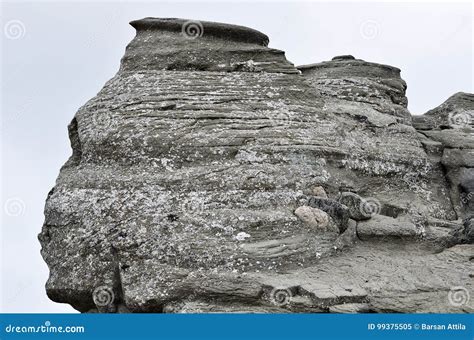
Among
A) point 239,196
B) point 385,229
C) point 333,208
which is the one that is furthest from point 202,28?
point 385,229

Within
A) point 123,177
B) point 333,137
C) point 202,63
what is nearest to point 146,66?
point 202,63

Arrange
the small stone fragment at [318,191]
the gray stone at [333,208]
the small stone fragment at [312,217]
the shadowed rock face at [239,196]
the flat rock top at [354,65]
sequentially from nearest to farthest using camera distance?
the shadowed rock face at [239,196], the small stone fragment at [312,217], the gray stone at [333,208], the small stone fragment at [318,191], the flat rock top at [354,65]

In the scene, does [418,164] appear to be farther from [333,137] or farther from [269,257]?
[269,257]

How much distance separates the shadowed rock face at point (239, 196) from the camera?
1445 cm

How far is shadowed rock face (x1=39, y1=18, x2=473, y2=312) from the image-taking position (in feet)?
47.4

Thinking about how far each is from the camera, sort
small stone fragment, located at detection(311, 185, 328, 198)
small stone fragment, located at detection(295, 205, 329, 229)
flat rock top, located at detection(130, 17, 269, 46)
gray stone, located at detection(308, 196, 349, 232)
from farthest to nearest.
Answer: flat rock top, located at detection(130, 17, 269, 46) → small stone fragment, located at detection(311, 185, 328, 198) → gray stone, located at detection(308, 196, 349, 232) → small stone fragment, located at detection(295, 205, 329, 229)

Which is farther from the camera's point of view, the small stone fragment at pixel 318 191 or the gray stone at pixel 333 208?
the small stone fragment at pixel 318 191

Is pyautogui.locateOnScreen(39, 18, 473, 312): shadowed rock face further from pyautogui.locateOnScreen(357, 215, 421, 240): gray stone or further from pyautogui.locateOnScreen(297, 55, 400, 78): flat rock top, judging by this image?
pyautogui.locateOnScreen(297, 55, 400, 78): flat rock top

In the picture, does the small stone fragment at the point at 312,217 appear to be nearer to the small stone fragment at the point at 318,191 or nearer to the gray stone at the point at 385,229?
the small stone fragment at the point at 318,191

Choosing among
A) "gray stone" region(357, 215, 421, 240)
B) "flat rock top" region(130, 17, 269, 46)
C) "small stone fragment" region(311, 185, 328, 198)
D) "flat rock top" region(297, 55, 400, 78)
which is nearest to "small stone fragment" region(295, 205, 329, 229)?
"small stone fragment" region(311, 185, 328, 198)

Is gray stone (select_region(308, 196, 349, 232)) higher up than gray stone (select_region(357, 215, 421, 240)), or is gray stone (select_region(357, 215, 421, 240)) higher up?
gray stone (select_region(308, 196, 349, 232))

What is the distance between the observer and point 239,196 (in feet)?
50.2

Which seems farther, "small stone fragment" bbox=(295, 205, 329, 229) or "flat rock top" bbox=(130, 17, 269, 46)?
"flat rock top" bbox=(130, 17, 269, 46)

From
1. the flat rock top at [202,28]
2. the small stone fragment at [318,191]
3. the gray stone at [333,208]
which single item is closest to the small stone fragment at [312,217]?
the gray stone at [333,208]
